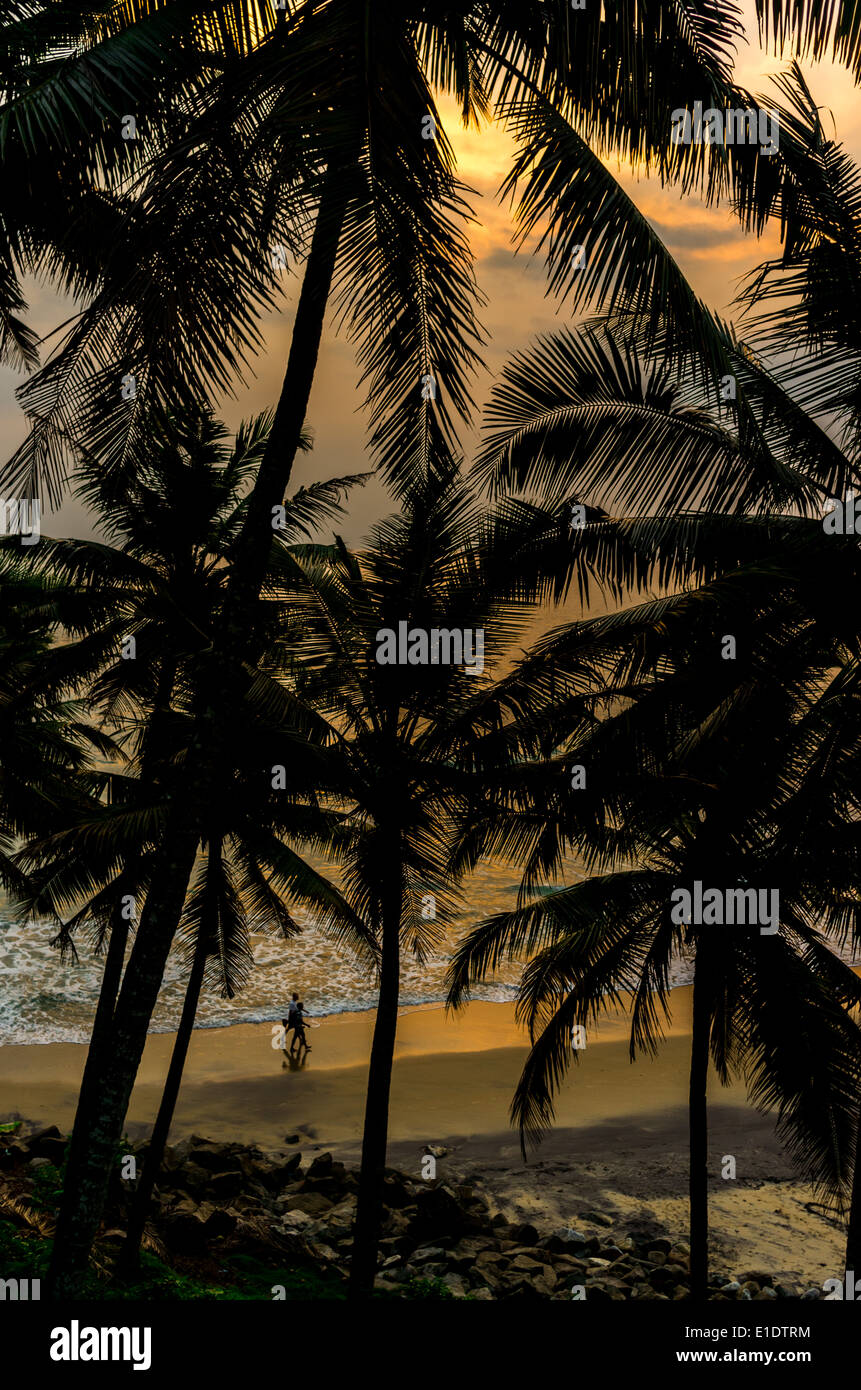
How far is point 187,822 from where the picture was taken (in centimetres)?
603

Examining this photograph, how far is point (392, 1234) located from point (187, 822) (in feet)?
30.7

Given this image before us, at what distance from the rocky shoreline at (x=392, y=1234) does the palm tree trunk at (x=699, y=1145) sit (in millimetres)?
1512

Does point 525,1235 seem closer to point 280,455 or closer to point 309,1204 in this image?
point 309,1204

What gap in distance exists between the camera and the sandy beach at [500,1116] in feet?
45.6

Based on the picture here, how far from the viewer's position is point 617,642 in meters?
8.41

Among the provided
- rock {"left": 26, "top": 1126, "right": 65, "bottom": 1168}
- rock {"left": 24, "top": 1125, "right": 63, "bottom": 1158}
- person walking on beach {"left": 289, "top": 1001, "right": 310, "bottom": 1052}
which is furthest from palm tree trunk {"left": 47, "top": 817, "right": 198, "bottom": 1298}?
person walking on beach {"left": 289, "top": 1001, "right": 310, "bottom": 1052}

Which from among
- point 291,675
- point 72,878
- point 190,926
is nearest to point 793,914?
point 291,675

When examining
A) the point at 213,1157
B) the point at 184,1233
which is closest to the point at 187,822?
the point at 184,1233

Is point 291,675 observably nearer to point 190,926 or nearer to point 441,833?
point 441,833

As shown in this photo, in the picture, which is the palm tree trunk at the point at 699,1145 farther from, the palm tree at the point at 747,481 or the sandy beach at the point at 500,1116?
the sandy beach at the point at 500,1116

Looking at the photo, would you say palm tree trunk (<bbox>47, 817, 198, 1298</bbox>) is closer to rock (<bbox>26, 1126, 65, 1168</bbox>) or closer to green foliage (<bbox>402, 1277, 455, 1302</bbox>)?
green foliage (<bbox>402, 1277, 455, 1302</bbox>)

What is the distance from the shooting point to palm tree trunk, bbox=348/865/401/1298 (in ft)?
30.1

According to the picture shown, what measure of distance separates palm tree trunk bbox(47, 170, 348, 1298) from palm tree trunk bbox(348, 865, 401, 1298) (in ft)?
11.7

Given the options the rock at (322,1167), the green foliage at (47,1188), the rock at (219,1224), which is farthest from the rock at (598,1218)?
the green foliage at (47,1188)
